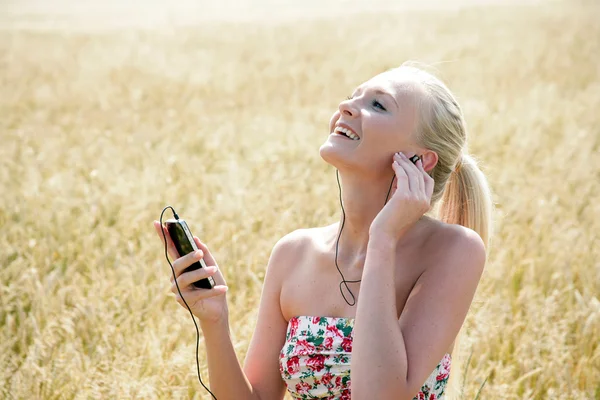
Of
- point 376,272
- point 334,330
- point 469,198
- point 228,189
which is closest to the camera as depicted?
point 376,272

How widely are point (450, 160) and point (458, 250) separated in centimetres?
39

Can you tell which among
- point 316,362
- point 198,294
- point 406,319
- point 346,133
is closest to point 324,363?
point 316,362

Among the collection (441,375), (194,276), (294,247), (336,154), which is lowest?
(441,375)

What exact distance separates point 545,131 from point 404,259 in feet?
20.8

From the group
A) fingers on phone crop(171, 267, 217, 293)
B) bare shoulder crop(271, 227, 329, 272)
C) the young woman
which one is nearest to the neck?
the young woman

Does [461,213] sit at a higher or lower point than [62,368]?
higher

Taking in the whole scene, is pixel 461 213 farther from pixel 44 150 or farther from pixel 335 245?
pixel 44 150

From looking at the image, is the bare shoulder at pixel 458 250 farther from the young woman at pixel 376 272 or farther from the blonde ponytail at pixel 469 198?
the blonde ponytail at pixel 469 198

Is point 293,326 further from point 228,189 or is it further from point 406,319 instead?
point 228,189

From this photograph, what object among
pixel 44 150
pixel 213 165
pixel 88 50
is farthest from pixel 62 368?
pixel 88 50

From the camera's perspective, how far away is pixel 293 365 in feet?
8.80

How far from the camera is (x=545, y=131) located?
28.2 ft

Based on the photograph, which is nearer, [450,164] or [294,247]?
[450,164]

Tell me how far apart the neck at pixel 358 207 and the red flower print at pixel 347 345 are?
287 millimetres
